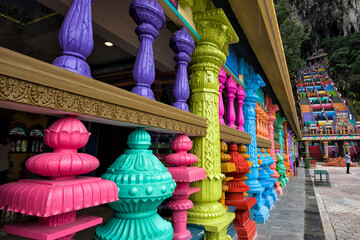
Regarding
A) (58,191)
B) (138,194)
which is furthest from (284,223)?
(58,191)

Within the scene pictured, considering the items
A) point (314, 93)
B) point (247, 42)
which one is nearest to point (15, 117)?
point (247, 42)

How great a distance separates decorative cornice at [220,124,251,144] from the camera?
Answer: 237cm

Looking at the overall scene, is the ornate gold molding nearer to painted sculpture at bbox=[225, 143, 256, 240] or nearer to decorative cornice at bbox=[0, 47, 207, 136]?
decorative cornice at bbox=[0, 47, 207, 136]

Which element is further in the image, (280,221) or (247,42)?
(280,221)

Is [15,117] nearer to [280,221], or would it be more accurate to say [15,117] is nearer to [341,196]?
[280,221]

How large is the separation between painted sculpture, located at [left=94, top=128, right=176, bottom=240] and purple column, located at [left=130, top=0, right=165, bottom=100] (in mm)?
285

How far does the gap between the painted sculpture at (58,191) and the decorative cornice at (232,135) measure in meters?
1.68

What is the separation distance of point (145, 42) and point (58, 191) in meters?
0.97

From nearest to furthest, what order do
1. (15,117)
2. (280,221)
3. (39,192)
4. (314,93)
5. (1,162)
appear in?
Answer: 1. (39,192)
2. (1,162)
3. (280,221)
4. (15,117)
5. (314,93)

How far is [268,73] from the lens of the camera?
412cm

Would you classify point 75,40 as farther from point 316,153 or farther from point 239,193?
point 316,153

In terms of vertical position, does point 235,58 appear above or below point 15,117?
above

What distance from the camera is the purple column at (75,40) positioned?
0.87 meters

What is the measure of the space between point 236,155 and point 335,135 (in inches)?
1108
